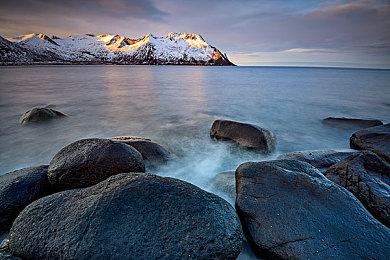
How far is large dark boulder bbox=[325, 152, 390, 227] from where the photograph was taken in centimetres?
315

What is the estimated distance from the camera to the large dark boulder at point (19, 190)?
3037 millimetres

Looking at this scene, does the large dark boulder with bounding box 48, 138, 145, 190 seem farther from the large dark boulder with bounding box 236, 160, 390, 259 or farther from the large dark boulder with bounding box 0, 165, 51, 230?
the large dark boulder with bounding box 236, 160, 390, 259

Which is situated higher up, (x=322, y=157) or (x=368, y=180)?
(x=368, y=180)

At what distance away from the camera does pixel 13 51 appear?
11688cm

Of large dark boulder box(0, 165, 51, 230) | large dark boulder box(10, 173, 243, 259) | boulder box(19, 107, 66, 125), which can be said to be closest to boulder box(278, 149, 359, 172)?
large dark boulder box(10, 173, 243, 259)

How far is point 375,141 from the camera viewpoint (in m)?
5.40

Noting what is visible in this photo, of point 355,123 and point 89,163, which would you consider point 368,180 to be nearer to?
point 89,163

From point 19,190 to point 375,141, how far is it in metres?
6.62

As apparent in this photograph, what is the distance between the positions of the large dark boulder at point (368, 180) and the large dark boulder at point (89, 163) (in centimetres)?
314

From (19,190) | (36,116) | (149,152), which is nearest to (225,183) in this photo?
(149,152)

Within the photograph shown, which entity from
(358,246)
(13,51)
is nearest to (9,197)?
(358,246)

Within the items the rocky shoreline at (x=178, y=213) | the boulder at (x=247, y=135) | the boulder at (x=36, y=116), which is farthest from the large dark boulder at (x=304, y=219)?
the boulder at (x=36, y=116)

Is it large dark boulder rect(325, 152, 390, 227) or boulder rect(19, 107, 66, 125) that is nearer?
large dark boulder rect(325, 152, 390, 227)

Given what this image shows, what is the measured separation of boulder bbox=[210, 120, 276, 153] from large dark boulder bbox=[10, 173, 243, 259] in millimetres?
3528
